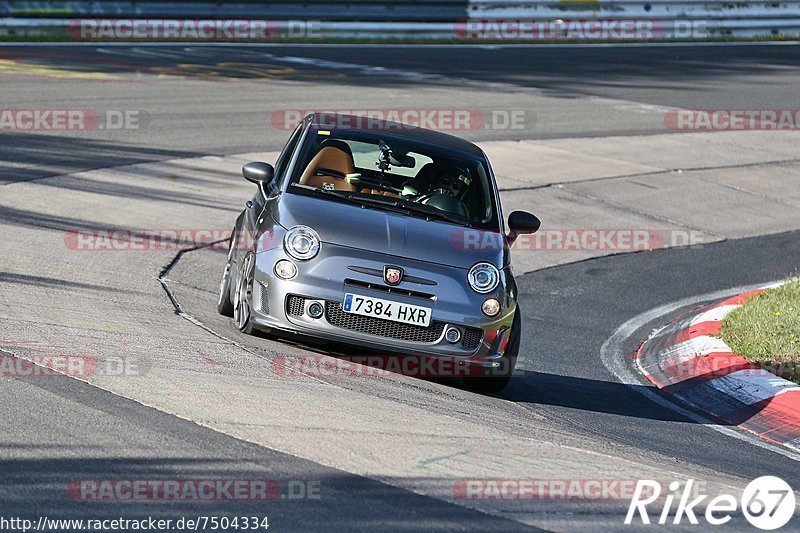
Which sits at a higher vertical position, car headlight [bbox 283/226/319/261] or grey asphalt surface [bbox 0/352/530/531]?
car headlight [bbox 283/226/319/261]

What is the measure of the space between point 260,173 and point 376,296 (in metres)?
1.66

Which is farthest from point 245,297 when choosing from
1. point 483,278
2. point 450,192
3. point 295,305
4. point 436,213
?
point 450,192

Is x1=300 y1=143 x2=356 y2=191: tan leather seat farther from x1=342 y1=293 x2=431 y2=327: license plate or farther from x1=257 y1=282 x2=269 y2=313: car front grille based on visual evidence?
x1=342 y1=293 x2=431 y2=327: license plate

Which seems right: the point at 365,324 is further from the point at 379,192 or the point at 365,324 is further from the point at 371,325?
the point at 379,192

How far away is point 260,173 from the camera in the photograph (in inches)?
339

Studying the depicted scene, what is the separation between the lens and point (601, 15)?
31.3m

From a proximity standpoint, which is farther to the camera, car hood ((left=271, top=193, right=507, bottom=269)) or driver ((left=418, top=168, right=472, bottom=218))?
Result: driver ((left=418, top=168, right=472, bottom=218))

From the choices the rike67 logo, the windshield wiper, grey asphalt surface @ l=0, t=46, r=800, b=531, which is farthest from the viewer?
the windshield wiper

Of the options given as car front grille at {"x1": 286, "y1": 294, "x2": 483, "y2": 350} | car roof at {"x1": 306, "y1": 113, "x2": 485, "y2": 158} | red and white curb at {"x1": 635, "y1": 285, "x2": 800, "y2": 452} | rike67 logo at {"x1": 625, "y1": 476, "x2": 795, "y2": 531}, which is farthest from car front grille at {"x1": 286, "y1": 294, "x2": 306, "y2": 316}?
red and white curb at {"x1": 635, "y1": 285, "x2": 800, "y2": 452}

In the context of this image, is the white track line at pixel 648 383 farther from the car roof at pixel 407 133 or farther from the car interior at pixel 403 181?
the car roof at pixel 407 133

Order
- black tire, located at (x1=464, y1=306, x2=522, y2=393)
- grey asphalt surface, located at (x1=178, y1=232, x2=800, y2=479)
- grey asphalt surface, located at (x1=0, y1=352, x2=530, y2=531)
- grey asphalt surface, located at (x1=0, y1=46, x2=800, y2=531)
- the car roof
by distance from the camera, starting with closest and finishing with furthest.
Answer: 1. grey asphalt surface, located at (x1=0, y1=352, x2=530, y2=531)
2. grey asphalt surface, located at (x1=0, y1=46, x2=800, y2=531)
3. grey asphalt surface, located at (x1=178, y1=232, x2=800, y2=479)
4. black tire, located at (x1=464, y1=306, x2=522, y2=393)
5. the car roof

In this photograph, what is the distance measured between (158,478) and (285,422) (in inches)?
43.1

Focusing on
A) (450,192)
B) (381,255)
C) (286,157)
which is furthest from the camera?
(286,157)

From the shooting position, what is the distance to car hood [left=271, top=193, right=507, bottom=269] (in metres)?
7.65
